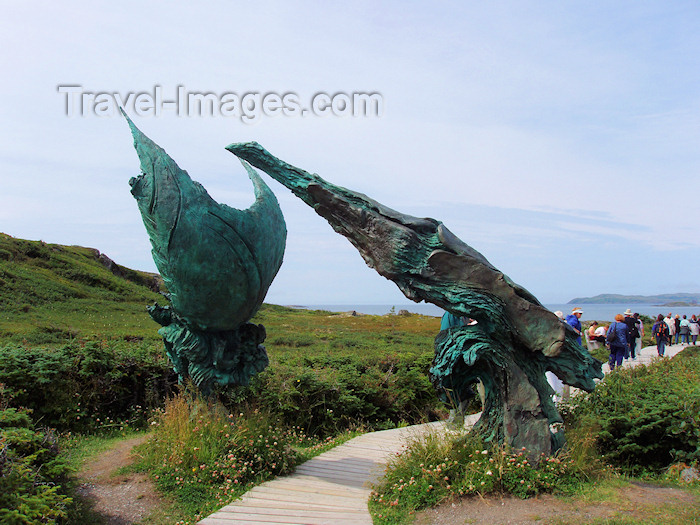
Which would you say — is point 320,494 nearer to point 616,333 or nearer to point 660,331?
point 616,333

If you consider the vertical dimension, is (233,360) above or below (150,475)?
above

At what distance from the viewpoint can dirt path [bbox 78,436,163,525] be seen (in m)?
5.48

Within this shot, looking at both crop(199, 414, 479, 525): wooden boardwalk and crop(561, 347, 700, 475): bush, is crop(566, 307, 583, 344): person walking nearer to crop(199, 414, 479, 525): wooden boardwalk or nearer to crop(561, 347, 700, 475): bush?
crop(561, 347, 700, 475): bush

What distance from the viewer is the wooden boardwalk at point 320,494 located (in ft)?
17.4

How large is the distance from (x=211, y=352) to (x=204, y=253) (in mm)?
1456

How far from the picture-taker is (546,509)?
510cm

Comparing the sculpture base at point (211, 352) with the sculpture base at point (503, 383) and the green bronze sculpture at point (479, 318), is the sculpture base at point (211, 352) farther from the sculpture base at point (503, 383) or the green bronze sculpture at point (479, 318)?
the sculpture base at point (503, 383)

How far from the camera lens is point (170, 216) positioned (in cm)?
610

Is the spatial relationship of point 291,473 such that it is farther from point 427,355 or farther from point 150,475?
point 427,355

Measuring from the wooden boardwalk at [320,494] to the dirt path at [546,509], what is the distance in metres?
0.78

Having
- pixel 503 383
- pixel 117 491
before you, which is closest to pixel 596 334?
pixel 503 383

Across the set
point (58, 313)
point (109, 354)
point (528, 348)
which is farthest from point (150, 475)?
point (58, 313)

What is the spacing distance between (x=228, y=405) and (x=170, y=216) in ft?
10.4

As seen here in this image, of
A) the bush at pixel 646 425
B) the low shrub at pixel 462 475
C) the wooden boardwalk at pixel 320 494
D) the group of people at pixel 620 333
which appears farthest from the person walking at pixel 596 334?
the low shrub at pixel 462 475
